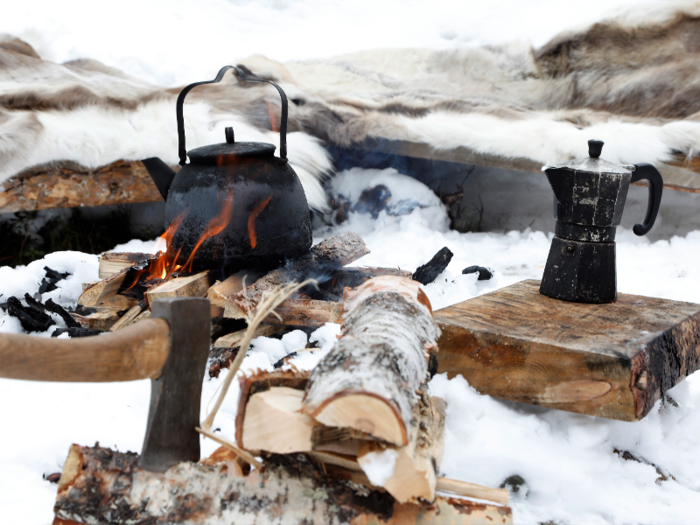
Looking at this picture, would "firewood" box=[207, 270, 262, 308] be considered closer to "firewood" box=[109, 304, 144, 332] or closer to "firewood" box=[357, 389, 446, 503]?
"firewood" box=[109, 304, 144, 332]

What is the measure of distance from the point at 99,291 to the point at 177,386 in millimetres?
1542

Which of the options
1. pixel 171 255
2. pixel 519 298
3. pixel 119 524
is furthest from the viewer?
pixel 171 255

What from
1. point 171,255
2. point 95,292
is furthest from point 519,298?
point 95,292

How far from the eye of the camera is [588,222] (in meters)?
1.94

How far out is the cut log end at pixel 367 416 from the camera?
97cm

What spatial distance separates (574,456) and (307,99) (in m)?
3.35

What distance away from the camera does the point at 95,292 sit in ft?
8.13

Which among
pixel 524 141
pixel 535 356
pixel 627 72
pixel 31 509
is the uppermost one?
pixel 627 72

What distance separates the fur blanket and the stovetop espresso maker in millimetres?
1730

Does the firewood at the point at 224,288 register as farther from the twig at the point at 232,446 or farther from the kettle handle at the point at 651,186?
the kettle handle at the point at 651,186

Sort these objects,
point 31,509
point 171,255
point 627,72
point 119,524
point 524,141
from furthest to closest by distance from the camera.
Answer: point 627,72 < point 524,141 < point 171,255 < point 31,509 < point 119,524

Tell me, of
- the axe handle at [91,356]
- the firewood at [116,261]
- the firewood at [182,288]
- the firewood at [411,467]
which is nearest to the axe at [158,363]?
the axe handle at [91,356]

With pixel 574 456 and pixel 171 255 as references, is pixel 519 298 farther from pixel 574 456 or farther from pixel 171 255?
pixel 171 255

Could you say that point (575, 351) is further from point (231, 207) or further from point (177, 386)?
point (231, 207)
